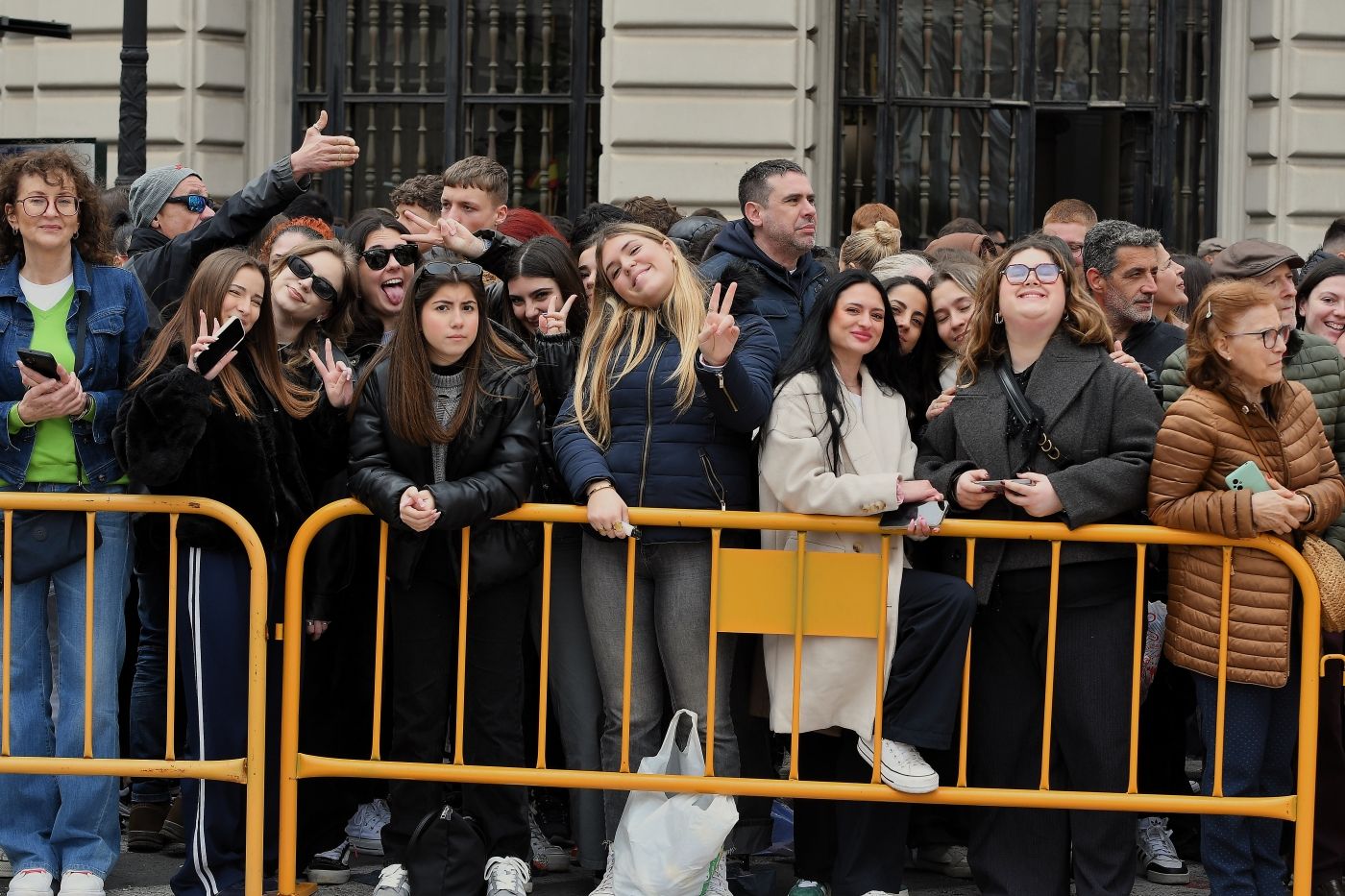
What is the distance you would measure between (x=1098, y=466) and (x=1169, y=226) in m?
8.16

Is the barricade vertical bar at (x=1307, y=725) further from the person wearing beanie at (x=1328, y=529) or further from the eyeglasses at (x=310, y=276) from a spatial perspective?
the eyeglasses at (x=310, y=276)

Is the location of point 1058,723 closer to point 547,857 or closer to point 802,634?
point 802,634

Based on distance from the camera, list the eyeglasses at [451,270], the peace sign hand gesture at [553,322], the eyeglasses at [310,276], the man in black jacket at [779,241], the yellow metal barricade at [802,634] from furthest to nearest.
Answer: the man in black jacket at [779,241] → the eyeglasses at [310,276] → the peace sign hand gesture at [553,322] → the eyeglasses at [451,270] → the yellow metal barricade at [802,634]

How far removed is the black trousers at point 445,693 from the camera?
5.70 m

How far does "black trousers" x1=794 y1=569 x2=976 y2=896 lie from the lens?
552 centimetres

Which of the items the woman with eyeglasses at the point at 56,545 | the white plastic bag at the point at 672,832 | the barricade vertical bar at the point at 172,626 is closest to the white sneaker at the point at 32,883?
the woman with eyeglasses at the point at 56,545

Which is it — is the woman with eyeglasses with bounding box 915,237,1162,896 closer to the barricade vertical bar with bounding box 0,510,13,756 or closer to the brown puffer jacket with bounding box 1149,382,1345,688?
the brown puffer jacket with bounding box 1149,382,1345,688

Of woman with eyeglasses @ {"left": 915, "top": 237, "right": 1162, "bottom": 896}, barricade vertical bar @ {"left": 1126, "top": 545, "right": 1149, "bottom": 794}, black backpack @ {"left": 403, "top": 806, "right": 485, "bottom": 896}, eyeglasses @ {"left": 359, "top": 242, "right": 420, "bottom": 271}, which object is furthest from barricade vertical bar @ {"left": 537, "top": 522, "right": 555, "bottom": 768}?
barricade vertical bar @ {"left": 1126, "top": 545, "right": 1149, "bottom": 794}

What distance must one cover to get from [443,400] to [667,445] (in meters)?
0.73

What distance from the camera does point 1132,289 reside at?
22.4ft

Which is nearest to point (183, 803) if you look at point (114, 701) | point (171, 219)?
point (114, 701)

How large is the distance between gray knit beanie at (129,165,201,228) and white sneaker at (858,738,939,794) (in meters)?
4.04

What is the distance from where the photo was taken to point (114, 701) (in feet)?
19.0

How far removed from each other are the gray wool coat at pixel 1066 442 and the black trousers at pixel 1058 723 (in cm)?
7
